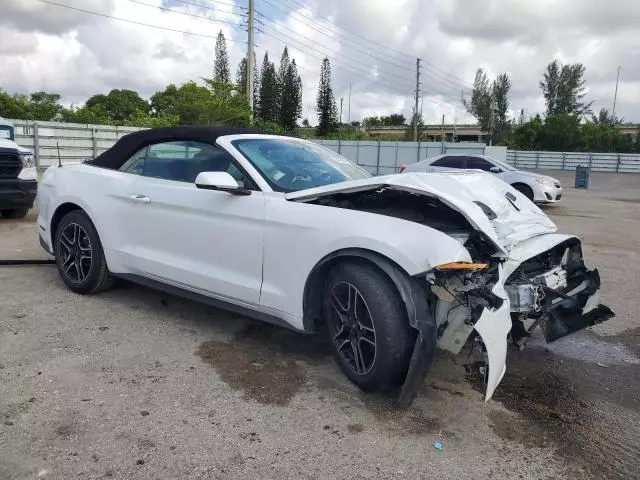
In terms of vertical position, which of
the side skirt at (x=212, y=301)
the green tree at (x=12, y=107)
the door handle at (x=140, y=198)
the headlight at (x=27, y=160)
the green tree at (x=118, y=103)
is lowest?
the side skirt at (x=212, y=301)

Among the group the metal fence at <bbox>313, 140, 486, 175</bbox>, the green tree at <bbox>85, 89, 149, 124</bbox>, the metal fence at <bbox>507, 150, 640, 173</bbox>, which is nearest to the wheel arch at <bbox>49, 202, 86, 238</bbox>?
the metal fence at <bbox>313, 140, 486, 175</bbox>

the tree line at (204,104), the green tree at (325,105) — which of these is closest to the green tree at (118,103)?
the tree line at (204,104)

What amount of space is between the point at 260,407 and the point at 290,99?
59228mm

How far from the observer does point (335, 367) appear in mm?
3596

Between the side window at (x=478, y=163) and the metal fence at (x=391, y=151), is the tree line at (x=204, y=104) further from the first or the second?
the side window at (x=478, y=163)

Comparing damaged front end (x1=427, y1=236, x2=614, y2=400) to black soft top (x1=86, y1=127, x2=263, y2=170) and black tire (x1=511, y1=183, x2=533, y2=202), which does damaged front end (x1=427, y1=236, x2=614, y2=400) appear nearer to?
black soft top (x1=86, y1=127, x2=263, y2=170)

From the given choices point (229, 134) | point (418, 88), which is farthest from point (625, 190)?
point (418, 88)

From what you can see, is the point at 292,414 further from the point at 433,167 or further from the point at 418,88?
the point at 418,88

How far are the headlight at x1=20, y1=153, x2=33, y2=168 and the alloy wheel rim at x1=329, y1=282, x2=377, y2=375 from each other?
707 centimetres

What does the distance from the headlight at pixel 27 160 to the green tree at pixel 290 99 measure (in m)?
51.4

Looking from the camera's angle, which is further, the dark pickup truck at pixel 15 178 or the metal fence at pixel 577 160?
the metal fence at pixel 577 160

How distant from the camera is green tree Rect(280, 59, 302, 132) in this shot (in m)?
59.4

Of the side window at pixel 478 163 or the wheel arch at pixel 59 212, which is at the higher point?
the side window at pixel 478 163

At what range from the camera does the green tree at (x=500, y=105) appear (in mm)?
73562
